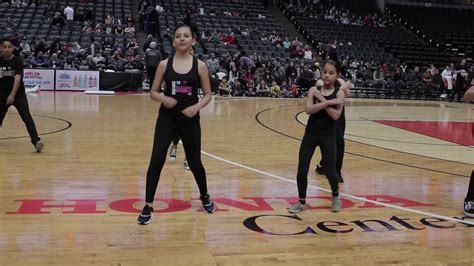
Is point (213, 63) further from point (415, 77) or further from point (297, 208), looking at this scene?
point (297, 208)

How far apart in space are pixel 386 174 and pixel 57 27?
20.6 metres

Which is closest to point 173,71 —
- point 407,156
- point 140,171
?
point 140,171

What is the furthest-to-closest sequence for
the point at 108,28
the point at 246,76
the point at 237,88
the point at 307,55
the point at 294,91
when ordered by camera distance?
the point at 307,55 < the point at 108,28 < the point at 294,91 < the point at 246,76 < the point at 237,88

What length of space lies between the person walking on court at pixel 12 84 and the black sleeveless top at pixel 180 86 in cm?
382

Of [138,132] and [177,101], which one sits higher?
[177,101]

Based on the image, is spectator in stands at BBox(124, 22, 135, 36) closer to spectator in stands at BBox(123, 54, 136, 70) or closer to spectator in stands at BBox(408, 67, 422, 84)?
spectator in stands at BBox(123, 54, 136, 70)

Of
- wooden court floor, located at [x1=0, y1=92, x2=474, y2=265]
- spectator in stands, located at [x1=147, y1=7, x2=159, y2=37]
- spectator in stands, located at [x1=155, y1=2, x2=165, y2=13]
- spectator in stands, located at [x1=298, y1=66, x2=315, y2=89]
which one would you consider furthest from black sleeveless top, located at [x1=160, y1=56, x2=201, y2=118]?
spectator in stands, located at [x1=155, y1=2, x2=165, y2=13]

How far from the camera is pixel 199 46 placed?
24.8m

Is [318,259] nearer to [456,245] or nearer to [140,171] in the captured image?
[456,245]

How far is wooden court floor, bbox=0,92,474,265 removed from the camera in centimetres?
414

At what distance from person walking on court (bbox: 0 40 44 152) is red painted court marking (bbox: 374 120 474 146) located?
25.8 feet

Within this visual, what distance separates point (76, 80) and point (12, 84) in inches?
516

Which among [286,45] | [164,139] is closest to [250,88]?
[286,45]

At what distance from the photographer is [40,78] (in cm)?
2053
